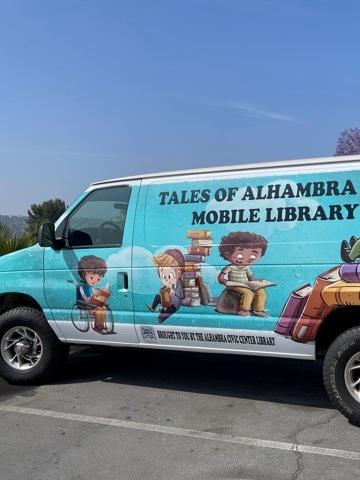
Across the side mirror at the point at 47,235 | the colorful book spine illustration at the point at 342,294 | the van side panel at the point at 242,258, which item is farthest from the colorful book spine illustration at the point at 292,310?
the side mirror at the point at 47,235

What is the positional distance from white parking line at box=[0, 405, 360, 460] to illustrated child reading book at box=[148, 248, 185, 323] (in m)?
1.00

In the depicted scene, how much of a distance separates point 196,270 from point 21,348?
231 centimetres

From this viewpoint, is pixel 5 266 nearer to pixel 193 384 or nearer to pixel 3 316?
pixel 3 316

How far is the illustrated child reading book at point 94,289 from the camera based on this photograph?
5758 mm

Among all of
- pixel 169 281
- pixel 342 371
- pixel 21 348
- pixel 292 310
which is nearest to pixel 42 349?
pixel 21 348

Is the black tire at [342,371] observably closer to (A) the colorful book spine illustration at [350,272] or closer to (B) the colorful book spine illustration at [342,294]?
(B) the colorful book spine illustration at [342,294]

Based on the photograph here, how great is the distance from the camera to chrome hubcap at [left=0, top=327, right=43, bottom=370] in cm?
629

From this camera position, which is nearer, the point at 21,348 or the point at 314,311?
the point at 314,311

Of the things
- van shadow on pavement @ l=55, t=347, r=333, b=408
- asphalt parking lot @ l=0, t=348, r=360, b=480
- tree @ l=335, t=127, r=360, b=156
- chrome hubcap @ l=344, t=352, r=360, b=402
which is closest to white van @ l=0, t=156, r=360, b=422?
chrome hubcap @ l=344, t=352, r=360, b=402

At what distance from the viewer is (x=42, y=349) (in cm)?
618

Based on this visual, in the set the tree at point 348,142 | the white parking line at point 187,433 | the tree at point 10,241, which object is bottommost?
the white parking line at point 187,433

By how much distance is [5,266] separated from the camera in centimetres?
624

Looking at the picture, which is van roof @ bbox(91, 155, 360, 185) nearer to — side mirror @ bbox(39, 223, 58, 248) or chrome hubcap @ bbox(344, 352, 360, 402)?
side mirror @ bbox(39, 223, 58, 248)

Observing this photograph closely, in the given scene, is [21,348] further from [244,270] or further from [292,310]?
[292,310]
